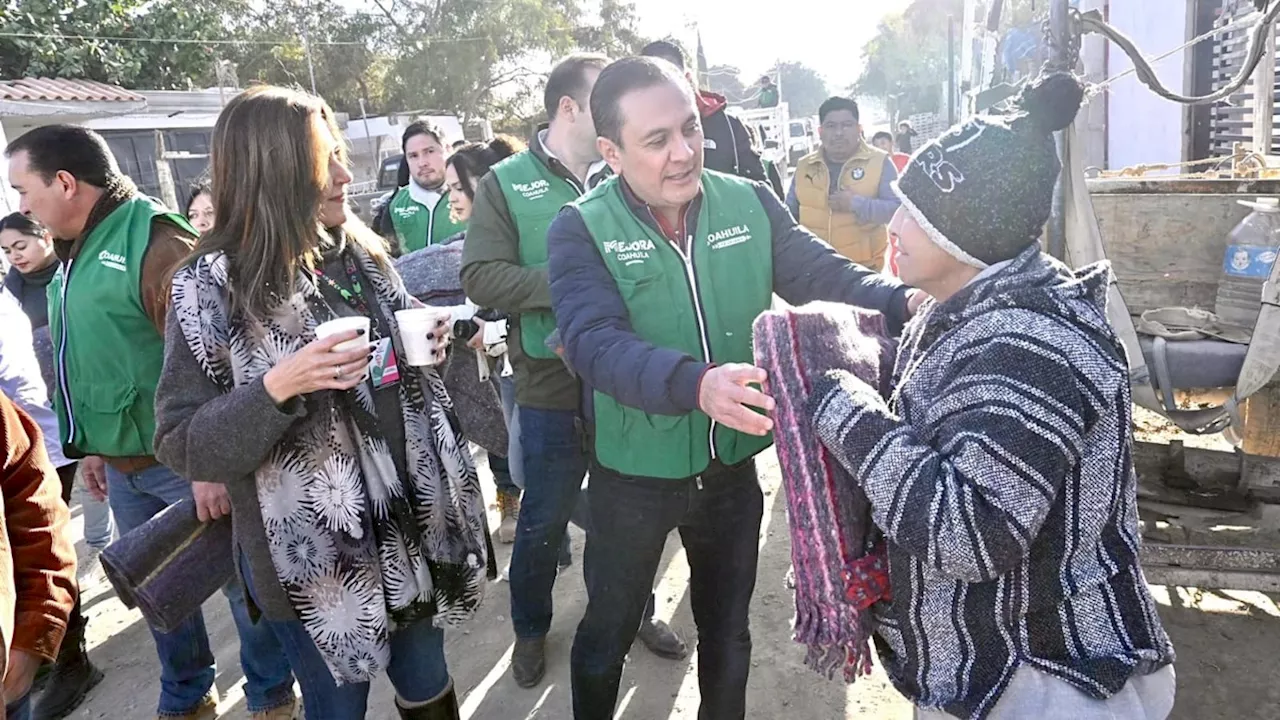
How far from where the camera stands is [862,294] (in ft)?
6.61

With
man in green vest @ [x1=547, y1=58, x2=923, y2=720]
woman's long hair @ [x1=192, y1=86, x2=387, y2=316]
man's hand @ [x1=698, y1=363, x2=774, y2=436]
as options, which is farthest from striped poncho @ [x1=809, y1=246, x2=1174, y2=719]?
woman's long hair @ [x1=192, y1=86, x2=387, y2=316]

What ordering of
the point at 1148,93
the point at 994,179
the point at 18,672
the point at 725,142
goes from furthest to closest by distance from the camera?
the point at 1148,93 → the point at 725,142 → the point at 18,672 → the point at 994,179

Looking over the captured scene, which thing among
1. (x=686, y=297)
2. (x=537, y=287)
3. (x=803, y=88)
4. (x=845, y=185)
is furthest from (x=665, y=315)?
(x=803, y=88)

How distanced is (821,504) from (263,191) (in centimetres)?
141

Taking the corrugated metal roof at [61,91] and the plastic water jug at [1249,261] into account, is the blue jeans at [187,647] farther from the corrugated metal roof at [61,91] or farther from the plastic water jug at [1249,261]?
the corrugated metal roof at [61,91]

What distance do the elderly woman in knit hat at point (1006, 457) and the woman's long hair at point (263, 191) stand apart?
126 centimetres

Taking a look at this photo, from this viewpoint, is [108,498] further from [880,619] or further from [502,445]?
[880,619]

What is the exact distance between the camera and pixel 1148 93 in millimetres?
8273

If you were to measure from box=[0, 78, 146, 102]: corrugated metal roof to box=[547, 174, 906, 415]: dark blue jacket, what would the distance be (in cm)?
1363

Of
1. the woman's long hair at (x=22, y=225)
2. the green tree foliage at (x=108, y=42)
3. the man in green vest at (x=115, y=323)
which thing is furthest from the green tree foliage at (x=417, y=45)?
the man in green vest at (x=115, y=323)

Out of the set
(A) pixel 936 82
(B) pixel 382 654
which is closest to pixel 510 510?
(B) pixel 382 654

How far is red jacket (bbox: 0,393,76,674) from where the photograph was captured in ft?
5.47

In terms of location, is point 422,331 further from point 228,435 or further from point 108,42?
point 108,42

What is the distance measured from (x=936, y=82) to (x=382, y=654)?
166 ft
